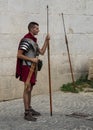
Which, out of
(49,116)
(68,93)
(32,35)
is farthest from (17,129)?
(68,93)

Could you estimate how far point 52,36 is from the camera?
12383mm

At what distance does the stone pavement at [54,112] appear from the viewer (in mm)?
8943

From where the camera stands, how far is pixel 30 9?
11.9 meters

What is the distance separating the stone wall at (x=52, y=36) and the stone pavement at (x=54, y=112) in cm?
40

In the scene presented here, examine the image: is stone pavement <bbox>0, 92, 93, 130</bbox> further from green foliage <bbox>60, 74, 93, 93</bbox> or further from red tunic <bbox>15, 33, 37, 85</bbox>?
red tunic <bbox>15, 33, 37, 85</bbox>

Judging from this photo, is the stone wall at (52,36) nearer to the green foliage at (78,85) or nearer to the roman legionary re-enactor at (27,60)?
the green foliage at (78,85)

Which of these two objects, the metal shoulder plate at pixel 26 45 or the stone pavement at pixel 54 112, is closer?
the stone pavement at pixel 54 112

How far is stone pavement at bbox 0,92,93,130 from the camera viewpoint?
894 centimetres

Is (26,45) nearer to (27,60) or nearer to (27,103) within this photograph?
(27,60)

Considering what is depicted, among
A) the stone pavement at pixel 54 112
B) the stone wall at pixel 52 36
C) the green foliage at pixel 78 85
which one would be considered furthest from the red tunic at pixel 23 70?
the green foliage at pixel 78 85

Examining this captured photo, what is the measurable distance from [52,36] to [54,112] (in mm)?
2607

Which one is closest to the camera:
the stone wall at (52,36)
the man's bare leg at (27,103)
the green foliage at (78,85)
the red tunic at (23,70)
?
the man's bare leg at (27,103)

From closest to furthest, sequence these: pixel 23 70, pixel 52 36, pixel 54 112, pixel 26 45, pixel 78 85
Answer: pixel 26 45
pixel 23 70
pixel 54 112
pixel 52 36
pixel 78 85

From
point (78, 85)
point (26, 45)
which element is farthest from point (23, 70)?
point (78, 85)
